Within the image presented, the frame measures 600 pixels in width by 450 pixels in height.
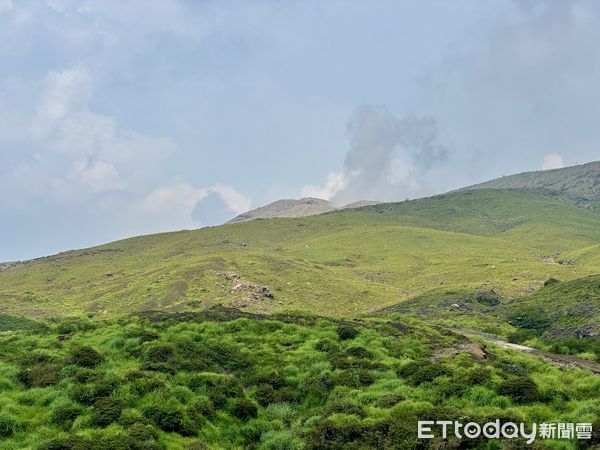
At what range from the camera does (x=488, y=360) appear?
1198 inches

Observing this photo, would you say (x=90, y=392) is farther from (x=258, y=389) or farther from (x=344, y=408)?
(x=344, y=408)

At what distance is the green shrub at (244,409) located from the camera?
23297mm

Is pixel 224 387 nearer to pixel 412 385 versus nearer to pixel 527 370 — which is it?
pixel 412 385

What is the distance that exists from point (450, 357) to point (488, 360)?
211 cm

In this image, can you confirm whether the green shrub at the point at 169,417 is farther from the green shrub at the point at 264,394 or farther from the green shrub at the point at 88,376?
the green shrub at the point at 264,394

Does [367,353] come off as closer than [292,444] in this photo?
No

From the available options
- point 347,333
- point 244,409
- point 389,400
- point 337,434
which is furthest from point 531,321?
point 337,434

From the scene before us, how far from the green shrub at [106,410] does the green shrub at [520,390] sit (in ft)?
51.6

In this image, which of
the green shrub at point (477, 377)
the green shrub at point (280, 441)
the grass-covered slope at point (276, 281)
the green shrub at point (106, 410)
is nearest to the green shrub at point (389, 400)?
the green shrub at point (477, 377)

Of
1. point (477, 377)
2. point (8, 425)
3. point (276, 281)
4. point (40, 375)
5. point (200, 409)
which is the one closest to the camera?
point (8, 425)

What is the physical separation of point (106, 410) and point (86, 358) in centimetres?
684

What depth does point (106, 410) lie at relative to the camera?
67.5ft

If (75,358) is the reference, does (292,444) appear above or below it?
below

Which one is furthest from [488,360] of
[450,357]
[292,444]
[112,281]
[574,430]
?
[112,281]
